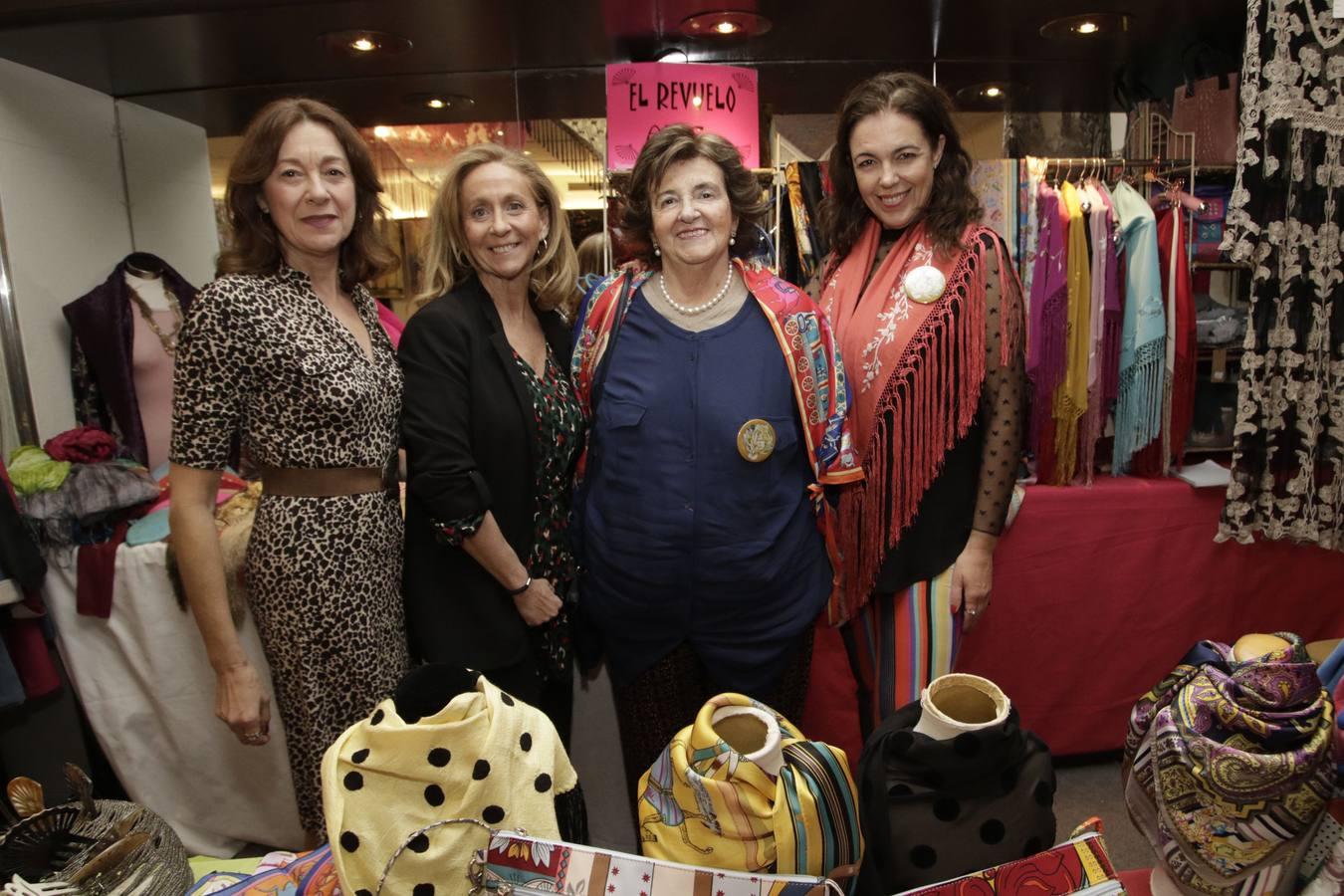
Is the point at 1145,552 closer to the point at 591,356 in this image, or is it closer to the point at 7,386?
the point at 591,356

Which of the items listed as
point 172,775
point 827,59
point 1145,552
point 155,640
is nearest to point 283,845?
point 172,775

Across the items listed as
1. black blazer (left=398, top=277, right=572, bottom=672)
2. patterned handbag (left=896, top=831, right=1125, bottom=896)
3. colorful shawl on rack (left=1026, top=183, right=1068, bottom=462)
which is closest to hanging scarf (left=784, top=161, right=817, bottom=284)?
colorful shawl on rack (left=1026, top=183, right=1068, bottom=462)

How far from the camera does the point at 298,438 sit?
1.47m

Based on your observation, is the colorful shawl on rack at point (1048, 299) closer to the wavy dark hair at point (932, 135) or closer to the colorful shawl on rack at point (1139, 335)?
the colorful shawl on rack at point (1139, 335)

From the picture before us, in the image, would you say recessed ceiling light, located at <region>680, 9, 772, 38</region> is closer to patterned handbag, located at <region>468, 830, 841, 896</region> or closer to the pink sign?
the pink sign

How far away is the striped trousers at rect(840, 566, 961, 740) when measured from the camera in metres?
1.78

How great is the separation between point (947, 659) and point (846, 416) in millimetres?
569

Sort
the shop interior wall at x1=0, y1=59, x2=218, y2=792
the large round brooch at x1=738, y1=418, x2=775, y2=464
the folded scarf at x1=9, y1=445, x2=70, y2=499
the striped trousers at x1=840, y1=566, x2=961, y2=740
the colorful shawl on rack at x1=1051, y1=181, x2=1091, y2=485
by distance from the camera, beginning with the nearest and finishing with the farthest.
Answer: the large round brooch at x1=738, y1=418, x2=775, y2=464 < the striped trousers at x1=840, y1=566, x2=961, y2=740 < the folded scarf at x1=9, y1=445, x2=70, y2=499 < the shop interior wall at x1=0, y1=59, x2=218, y2=792 < the colorful shawl on rack at x1=1051, y1=181, x2=1091, y2=485

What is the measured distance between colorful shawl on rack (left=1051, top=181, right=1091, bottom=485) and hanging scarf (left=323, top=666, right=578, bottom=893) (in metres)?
2.12

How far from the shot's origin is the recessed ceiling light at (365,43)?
254 cm

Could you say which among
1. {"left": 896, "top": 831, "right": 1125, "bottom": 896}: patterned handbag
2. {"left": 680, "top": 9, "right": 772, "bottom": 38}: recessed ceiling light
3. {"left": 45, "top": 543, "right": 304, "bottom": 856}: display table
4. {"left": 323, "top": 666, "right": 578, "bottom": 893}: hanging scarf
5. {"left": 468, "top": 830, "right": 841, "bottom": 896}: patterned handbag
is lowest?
{"left": 45, "top": 543, "right": 304, "bottom": 856}: display table

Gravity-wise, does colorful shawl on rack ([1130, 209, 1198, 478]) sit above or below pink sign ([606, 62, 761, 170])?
below

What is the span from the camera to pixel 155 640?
2229mm

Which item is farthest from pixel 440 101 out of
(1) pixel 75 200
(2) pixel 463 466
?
(2) pixel 463 466
